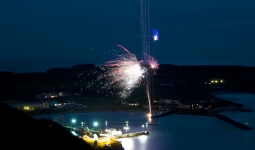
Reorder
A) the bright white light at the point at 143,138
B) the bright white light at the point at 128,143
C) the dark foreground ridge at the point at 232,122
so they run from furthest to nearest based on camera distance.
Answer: the dark foreground ridge at the point at 232,122
the bright white light at the point at 143,138
the bright white light at the point at 128,143

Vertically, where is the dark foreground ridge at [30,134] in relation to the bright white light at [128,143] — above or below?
above

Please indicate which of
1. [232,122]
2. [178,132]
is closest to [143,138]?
[178,132]

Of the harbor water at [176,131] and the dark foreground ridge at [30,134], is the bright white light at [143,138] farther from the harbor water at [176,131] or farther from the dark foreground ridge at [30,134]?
the dark foreground ridge at [30,134]

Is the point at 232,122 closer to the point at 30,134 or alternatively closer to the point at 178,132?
the point at 178,132

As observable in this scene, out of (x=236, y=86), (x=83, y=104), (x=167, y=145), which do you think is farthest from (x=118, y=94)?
(x=167, y=145)

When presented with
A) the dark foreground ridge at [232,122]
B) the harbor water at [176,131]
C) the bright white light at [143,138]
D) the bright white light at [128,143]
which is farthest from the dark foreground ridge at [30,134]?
the dark foreground ridge at [232,122]

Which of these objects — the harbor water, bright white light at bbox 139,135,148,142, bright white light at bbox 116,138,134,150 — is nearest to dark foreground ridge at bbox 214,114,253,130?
the harbor water

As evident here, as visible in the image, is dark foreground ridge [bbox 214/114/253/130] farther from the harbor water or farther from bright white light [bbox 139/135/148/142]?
bright white light [bbox 139/135/148/142]

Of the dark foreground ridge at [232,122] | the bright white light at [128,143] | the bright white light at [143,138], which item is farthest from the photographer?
the dark foreground ridge at [232,122]
